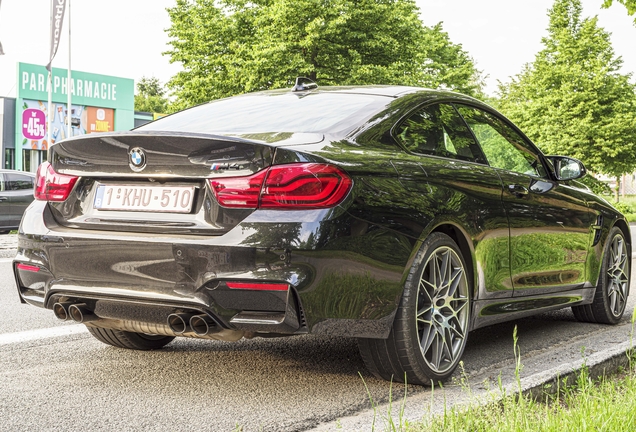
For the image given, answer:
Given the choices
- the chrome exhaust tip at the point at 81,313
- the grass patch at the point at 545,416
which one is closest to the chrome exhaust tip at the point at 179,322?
the chrome exhaust tip at the point at 81,313

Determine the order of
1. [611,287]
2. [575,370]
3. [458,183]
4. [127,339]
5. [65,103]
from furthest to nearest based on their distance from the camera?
[65,103] → [611,287] → [127,339] → [458,183] → [575,370]

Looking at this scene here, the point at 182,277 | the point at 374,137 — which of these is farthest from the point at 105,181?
the point at 374,137

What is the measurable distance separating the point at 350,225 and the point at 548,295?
2.22 meters

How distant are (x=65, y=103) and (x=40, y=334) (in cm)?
4734

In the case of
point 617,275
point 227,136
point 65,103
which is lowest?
point 617,275

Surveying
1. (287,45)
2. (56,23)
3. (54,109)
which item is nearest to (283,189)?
(56,23)

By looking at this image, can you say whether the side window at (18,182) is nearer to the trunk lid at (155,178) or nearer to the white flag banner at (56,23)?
the white flag banner at (56,23)

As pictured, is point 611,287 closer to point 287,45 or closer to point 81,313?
point 81,313

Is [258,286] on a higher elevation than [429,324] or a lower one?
higher

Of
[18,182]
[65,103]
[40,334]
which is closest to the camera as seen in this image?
[40,334]

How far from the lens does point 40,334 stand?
18.3ft

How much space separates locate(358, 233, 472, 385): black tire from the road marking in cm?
250

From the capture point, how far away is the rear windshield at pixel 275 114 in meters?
4.09

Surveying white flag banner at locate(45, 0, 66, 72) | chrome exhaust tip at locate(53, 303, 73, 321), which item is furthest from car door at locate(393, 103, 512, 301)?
white flag banner at locate(45, 0, 66, 72)
